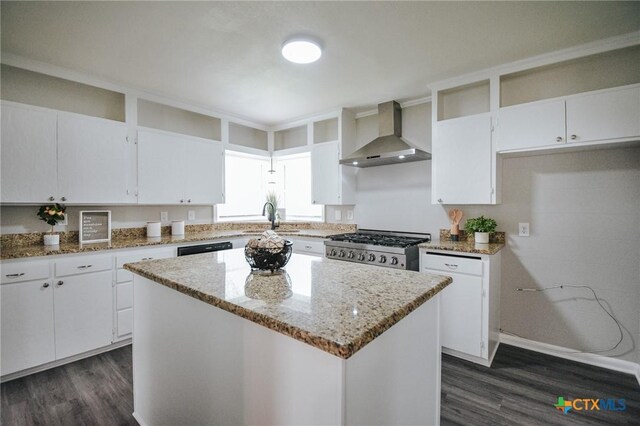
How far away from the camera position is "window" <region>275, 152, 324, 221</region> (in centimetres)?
441

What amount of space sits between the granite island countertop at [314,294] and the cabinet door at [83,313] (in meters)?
1.22

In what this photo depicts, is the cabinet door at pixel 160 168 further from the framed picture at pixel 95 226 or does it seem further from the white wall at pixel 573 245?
the white wall at pixel 573 245

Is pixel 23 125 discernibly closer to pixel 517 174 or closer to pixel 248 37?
pixel 248 37

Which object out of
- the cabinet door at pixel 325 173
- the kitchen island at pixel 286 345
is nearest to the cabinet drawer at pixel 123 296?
the kitchen island at pixel 286 345

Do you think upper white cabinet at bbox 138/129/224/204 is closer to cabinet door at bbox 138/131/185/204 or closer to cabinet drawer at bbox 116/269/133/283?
cabinet door at bbox 138/131/185/204

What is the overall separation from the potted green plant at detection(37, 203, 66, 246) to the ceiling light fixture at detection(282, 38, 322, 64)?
2.41 metres

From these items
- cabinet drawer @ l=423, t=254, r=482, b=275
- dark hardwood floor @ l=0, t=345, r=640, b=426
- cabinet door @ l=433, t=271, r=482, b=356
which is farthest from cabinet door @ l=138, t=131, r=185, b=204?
cabinet door @ l=433, t=271, r=482, b=356

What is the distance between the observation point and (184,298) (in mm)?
1397

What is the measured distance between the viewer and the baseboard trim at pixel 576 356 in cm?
228

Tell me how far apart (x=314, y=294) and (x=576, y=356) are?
270 centimetres

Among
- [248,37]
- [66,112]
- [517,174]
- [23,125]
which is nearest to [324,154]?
[248,37]

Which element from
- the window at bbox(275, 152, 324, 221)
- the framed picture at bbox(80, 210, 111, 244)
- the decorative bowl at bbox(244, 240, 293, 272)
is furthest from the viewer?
the window at bbox(275, 152, 324, 221)

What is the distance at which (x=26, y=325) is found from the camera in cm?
221

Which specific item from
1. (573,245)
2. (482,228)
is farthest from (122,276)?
(573,245)
